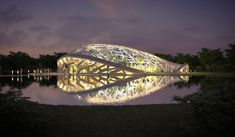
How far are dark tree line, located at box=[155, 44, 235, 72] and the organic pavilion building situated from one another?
10109mm

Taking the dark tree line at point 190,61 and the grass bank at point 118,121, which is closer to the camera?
the grass bank at point 118,121

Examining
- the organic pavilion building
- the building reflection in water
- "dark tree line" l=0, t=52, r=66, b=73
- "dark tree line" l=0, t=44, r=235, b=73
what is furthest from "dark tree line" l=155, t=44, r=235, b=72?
"dark tree line" l=0, t=52, r=66, b=73

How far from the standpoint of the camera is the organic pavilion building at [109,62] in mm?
62719

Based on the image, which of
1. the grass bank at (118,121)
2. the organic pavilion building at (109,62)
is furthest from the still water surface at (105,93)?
the organic pavilion building at (109,62)

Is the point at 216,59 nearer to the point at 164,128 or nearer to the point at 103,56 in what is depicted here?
the point at 103,56

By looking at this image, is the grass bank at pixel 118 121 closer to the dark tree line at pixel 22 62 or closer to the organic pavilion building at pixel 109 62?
the organic pavilion building at pixel 109 62

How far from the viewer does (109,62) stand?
62.2 m

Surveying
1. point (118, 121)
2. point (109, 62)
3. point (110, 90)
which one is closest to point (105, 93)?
point (110, 90)

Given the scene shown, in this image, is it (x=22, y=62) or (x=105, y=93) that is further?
(x=22, y=62)

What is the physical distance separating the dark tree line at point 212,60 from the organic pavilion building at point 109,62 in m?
10.1

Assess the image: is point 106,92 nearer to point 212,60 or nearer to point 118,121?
point 118,121

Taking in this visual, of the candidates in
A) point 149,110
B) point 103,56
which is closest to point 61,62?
point 103,56

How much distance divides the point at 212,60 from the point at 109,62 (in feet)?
96.7

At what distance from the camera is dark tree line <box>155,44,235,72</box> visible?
6127 cm
